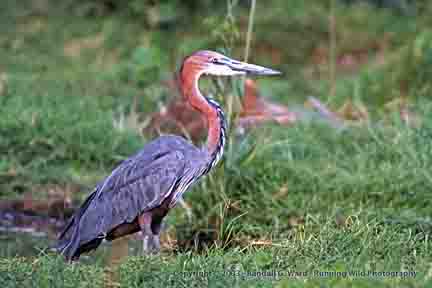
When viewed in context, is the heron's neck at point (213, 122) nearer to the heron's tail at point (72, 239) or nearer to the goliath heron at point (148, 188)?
the goliath heron at point (148, 188)

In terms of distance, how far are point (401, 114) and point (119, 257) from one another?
3.77 m

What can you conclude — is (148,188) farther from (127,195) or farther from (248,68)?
(248,68)

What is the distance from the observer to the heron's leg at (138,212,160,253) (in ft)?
21.6

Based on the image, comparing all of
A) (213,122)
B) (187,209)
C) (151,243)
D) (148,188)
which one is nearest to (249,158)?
(187,209)

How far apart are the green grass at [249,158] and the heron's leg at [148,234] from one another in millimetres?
134

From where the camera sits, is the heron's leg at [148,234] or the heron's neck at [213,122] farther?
the heron's neck at [213,122]

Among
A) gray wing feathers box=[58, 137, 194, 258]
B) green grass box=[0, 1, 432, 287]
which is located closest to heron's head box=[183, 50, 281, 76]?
gray wing feathers box=[58, 137, 194, 258]

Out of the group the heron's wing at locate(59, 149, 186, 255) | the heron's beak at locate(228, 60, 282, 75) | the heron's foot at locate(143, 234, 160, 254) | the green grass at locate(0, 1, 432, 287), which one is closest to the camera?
the green grass at locate(0, 1, 432, 287)

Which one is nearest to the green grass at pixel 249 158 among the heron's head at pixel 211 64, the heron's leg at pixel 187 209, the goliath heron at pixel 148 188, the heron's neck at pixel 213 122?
the heron's leg at pixel 187 209

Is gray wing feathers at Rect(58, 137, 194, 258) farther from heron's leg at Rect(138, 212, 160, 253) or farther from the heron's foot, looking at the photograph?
the heron's foot

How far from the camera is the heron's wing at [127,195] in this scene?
664 cm

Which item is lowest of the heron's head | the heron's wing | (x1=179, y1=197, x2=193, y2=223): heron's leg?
(x1=179, y1=197, x2=193, y2=223): heron's leg

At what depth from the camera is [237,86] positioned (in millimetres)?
7660

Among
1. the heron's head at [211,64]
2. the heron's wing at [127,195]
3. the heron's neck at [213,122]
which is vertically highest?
the heron's head at [211,64]
